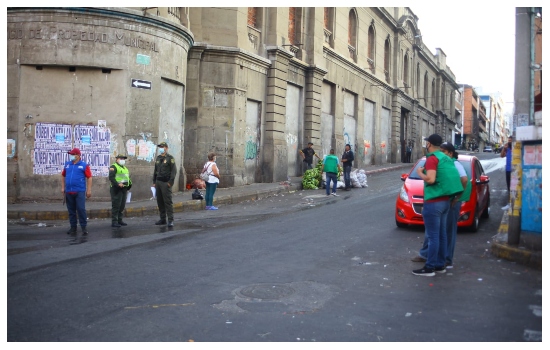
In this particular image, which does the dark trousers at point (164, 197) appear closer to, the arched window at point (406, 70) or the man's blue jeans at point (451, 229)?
the man's blue jeans at point (451, 229)

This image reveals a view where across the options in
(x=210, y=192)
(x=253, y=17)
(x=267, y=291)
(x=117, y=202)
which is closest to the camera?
(x=267, y=291)

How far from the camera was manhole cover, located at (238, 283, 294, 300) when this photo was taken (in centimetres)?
596

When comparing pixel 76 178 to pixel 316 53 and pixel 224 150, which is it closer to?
pixel 224 150

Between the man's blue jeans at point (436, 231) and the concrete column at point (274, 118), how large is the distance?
15.5 metres

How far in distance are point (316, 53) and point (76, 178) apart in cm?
1757

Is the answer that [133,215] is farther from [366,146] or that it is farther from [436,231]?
[366,146]

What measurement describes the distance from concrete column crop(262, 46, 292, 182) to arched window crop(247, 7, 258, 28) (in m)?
1.14

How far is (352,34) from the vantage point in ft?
106

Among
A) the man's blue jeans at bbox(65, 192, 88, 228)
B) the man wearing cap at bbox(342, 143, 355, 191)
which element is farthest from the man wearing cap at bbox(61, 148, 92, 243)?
the man wearing cap at bbox(342, 143, 355, 191)

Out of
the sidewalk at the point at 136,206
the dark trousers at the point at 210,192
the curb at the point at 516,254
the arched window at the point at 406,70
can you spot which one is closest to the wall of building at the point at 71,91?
the sidewalk at the point at 136,206

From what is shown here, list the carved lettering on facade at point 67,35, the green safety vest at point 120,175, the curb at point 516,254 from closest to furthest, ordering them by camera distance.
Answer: the curb at point 516,254 → the green safety vest at point 120,175 → the carved lettering on facade at point 67,35

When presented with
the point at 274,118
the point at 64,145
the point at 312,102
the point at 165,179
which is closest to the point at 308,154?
the point at 274,118

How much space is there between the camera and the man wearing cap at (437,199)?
6.97m

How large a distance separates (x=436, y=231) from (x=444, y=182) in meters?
0.65
